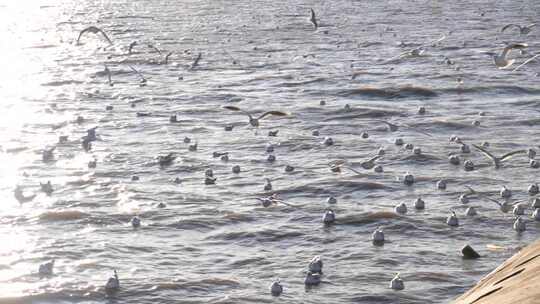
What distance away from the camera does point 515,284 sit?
223 cm

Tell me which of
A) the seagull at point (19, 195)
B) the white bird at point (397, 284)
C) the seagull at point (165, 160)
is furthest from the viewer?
the seagull at point (165, 160)

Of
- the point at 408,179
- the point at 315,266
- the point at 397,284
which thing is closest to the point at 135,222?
the point at 315,266

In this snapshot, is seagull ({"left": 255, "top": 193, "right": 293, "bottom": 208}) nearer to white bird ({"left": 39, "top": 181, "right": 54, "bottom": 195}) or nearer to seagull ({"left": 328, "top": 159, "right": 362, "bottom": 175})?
seagull ({"left": 328, "top": 159, "right": 362, "bottom": 175})

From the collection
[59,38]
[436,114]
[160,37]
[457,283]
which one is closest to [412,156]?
[436,114]

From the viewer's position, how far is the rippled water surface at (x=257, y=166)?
13.7m

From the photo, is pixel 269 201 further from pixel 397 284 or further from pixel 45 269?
pixel 397 284

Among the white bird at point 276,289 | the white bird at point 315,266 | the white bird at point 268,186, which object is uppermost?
the white bird at point 268,186

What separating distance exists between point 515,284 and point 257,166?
61.2 feet

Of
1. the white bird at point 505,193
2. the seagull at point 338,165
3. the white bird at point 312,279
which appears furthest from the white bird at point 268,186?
the white bird at point 312,279

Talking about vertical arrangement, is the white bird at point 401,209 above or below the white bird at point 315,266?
above

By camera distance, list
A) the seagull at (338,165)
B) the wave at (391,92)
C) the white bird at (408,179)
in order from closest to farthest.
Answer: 1. the white bird at (408,179)
2. the seagull at (338,165)
3. the wave at (391,92)

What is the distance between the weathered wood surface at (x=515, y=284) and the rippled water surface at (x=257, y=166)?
9.97 metres

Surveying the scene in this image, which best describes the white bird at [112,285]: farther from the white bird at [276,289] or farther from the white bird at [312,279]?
the white bird at [312,279]

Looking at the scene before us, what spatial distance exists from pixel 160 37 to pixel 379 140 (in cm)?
2571
